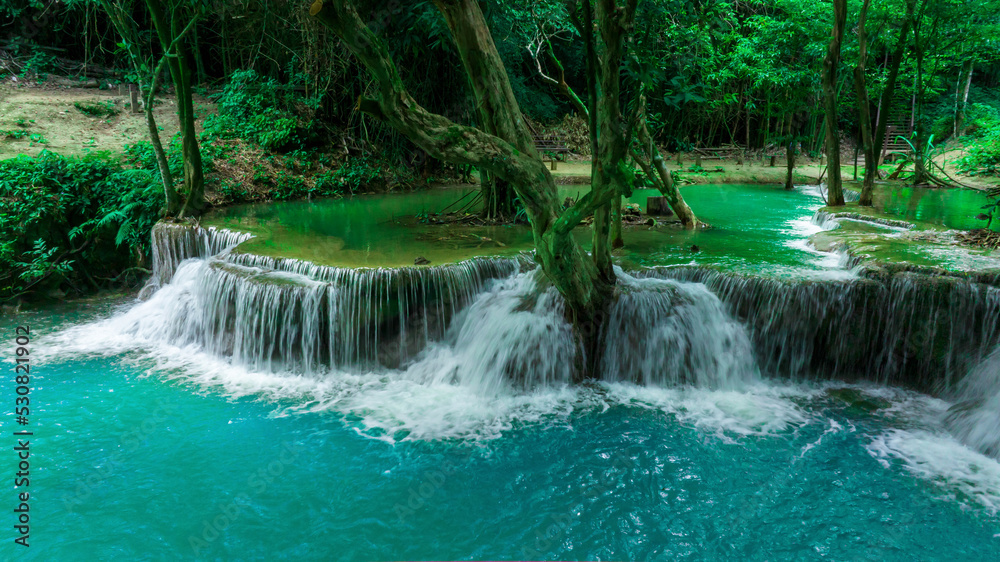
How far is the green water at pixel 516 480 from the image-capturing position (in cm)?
389

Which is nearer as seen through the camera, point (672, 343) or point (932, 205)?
point (672, 343)

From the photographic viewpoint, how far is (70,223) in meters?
9.04

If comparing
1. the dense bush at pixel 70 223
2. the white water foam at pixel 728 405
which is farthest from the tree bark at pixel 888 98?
the dense bush at pixel 70 223

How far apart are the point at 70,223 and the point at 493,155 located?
7.44m

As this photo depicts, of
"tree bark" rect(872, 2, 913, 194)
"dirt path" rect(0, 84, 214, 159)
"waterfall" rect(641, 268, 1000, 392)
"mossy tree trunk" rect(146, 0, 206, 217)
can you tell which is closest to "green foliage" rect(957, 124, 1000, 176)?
"tree bark" rect(872, 2, 913, 194)

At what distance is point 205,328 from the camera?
7129mm

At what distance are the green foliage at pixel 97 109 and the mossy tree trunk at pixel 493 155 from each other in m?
10.6

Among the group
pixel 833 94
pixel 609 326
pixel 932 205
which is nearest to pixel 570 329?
pixel 609 326

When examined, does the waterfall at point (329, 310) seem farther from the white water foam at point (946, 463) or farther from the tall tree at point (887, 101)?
the tall tree at point (887, 101)

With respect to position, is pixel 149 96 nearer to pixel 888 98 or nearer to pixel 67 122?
pixel 67 122

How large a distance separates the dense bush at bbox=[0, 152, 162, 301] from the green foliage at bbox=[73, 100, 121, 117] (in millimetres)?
4196

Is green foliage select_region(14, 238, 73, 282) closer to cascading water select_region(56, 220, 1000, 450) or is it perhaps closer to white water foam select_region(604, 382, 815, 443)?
cascading water select_region(56, 220, 1000, 450)

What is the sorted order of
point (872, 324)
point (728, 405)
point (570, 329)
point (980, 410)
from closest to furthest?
point (980, 410) < point (728, 405) < point (872, 324) < point (570, 329)

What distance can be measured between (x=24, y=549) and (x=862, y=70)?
12.7 m
